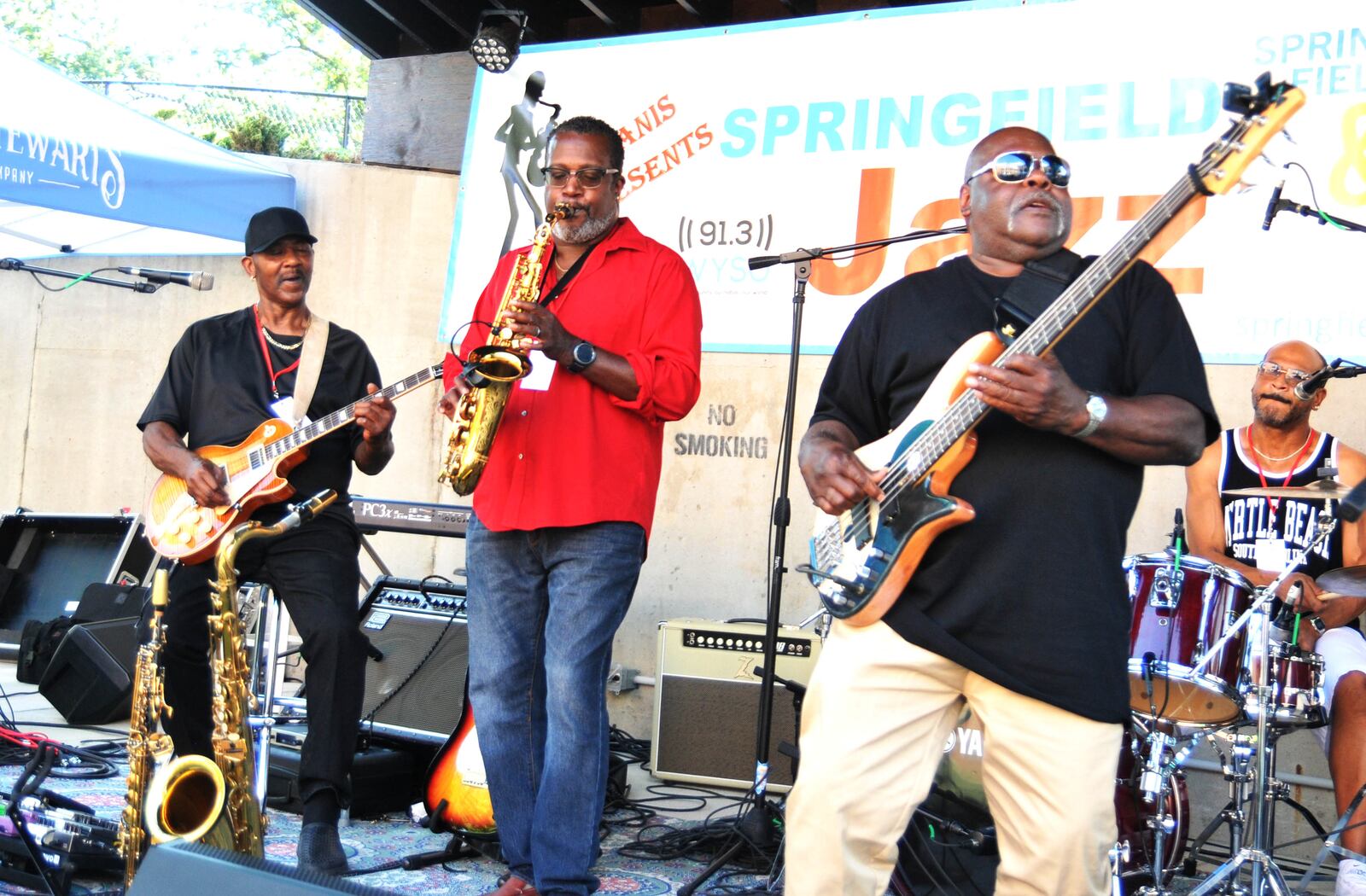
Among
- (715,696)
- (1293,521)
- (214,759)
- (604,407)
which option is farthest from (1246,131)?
(715,696)

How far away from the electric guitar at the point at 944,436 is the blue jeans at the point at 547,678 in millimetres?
968

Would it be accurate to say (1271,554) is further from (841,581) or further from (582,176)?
(582,176)

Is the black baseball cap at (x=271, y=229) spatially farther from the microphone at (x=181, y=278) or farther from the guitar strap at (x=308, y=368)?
the microphone at (x=181, y=278)

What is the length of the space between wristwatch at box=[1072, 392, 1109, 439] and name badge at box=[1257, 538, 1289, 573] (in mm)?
2610

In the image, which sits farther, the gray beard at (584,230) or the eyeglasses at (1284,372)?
the eyeglasses at (1284,372)

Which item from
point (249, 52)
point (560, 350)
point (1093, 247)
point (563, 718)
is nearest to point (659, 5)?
point (1093, 247)

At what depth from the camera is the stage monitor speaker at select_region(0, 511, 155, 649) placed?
7.82 metres

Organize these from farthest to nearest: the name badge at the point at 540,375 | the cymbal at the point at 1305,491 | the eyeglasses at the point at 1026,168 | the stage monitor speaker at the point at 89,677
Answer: the stage monitor speaker at the point at 89,677 < the cymbal at the point at 1305,491 < the name badge at the point at 540,375 < the eyeglasses at the point at 1026,168

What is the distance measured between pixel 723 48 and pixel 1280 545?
11.8ft

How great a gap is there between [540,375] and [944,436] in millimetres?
1523

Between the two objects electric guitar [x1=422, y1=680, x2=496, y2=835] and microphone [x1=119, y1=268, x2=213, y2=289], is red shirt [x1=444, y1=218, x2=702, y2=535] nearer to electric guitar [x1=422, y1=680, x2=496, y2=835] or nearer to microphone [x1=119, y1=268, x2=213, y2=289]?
electric guitar [x1=422, y1=680, x2=496, y2=835]

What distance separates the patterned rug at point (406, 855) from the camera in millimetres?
4285

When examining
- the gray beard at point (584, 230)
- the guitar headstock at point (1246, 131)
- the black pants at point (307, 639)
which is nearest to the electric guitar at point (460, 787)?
the black pants at point (307, 639)

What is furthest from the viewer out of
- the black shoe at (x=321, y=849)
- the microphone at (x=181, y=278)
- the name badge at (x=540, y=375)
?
the microphone at (x=181, y=278)
